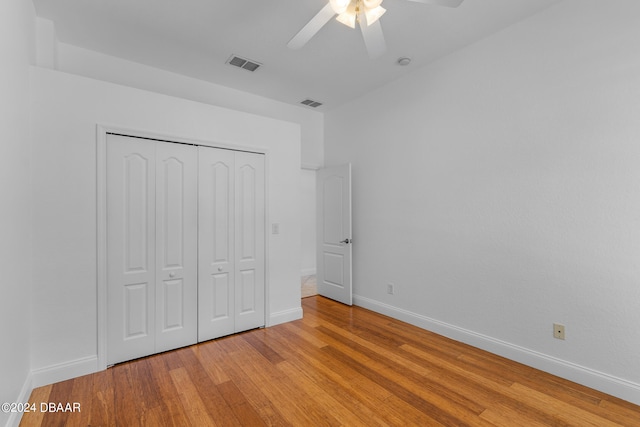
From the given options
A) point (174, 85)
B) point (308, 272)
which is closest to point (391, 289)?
point (308, 272)

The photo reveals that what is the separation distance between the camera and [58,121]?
2330 millimetres

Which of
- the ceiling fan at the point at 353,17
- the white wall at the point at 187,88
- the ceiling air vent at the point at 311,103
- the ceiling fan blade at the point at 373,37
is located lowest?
the ceiling fan blade at the point at 373,37

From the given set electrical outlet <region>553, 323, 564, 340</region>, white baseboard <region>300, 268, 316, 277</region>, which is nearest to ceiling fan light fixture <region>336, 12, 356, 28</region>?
electrical outlet <region>553, 323, 564, 340</region>

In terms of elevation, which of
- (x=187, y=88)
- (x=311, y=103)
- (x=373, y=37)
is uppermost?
(x=311, y=103)

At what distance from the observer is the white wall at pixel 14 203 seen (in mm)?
1640

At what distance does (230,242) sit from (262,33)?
2.16 metres

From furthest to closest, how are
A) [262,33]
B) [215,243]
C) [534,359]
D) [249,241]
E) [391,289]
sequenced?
[391,289], [249,241], [215,243], [262,33], [534,359]

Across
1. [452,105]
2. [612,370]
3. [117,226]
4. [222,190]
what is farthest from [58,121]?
[612,370]

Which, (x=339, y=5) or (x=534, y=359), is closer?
(x=339, y=5)

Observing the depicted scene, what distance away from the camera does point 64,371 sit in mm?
2316

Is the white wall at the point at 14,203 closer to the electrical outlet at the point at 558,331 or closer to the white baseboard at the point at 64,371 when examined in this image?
the white baseboard at the point at 64,371

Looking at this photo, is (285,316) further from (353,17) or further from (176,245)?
(353,17)

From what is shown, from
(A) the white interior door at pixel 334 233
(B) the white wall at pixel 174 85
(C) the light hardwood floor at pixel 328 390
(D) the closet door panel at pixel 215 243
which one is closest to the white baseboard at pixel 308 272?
(A) the white interior door at pixel 334 233

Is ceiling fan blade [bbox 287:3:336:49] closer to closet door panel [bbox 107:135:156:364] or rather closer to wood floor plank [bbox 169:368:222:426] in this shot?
closet door panel [bbox 107:135:156:364]
